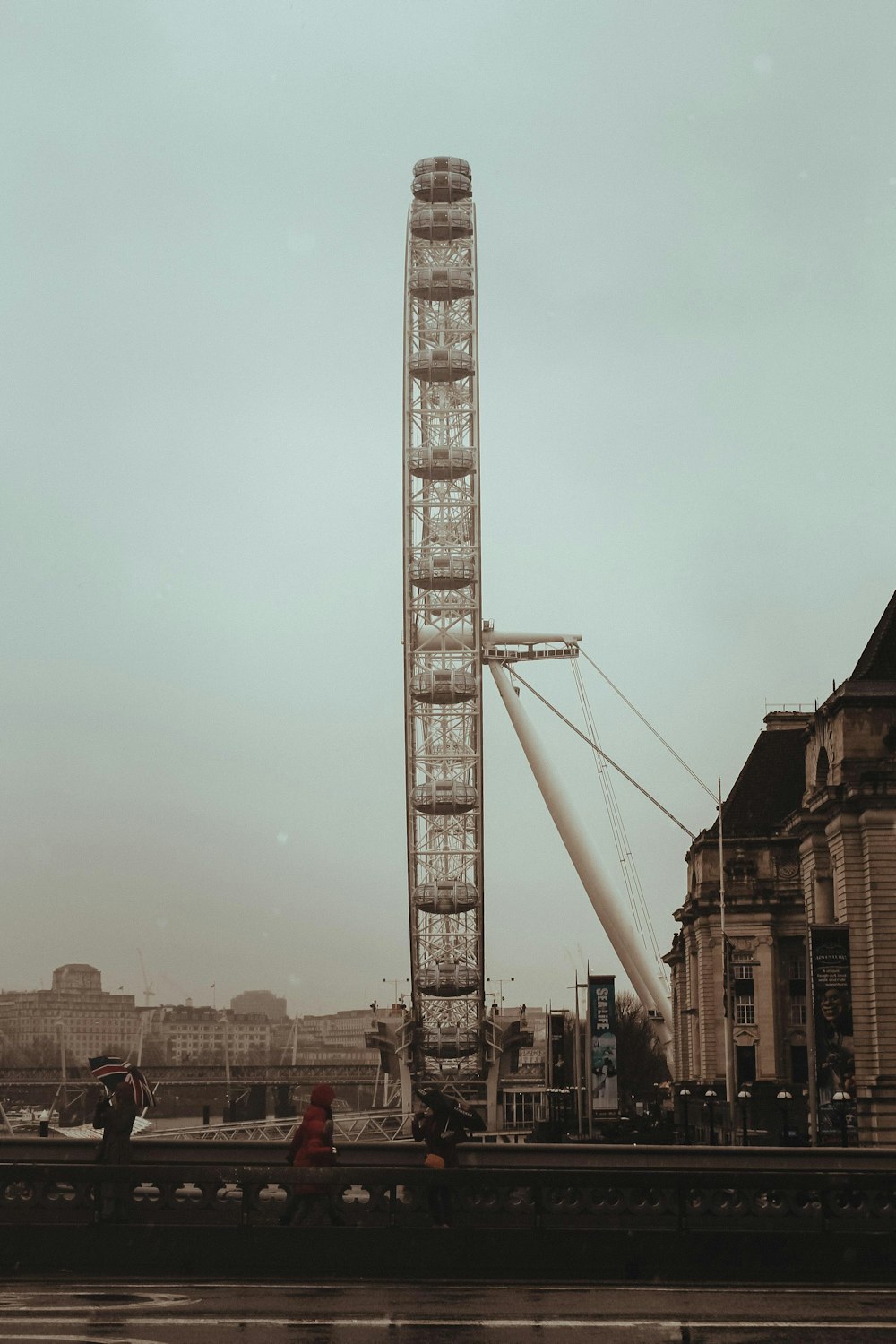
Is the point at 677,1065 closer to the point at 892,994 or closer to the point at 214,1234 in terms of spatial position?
the point at 892,994

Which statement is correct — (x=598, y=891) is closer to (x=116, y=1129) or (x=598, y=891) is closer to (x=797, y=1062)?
(x=797, y=1062)

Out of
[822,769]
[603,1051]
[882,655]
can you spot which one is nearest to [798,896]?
[822,769]

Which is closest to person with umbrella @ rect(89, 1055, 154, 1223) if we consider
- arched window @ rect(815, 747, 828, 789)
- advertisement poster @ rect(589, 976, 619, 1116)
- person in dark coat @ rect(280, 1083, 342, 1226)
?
person in dark coat @ rect(280, 1083, 342, 1226)

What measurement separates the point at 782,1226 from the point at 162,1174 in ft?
19.1

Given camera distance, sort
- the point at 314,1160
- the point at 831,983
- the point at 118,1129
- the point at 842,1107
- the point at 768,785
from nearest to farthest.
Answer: the point at 314,1160 → the point at 118,1129 → the point at 831,983 → the point at 842,1107 → the point at 768,785

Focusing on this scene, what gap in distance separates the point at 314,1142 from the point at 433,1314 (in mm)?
3242

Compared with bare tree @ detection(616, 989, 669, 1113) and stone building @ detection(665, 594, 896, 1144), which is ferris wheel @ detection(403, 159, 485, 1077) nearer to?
stone building @ detection(665, 594, 896, 1144)

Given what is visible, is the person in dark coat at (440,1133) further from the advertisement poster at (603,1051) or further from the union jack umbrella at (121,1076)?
the advertisement poster at (603,1051)

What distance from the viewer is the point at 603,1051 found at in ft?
171

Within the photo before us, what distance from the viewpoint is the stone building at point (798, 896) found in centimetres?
4756

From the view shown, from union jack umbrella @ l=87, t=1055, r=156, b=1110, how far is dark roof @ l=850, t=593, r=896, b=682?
33.4 meters

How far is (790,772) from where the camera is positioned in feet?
287

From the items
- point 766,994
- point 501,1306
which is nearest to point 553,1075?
point 766,994

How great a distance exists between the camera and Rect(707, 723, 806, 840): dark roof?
8588 centimetres
